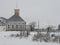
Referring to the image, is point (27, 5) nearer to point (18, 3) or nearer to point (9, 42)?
point (18, 3)

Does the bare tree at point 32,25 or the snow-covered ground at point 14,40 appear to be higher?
the bare tree at point 32,25

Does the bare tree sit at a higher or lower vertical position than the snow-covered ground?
higher

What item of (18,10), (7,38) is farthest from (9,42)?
(18,10)

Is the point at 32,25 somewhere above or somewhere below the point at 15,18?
below

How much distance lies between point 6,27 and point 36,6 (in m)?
0.59

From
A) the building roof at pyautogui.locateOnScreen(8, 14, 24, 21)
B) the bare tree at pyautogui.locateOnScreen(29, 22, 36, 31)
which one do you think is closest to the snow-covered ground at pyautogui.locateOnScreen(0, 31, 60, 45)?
the bare tree at pyautogui.locateOnScreen(29, 22, 36, 31)

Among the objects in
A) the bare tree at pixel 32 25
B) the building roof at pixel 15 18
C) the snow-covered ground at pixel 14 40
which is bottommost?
the snow-covered ground at pixel 14 40

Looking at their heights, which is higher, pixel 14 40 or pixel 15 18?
pixel 15 18

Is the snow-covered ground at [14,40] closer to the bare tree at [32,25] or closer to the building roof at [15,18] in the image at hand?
the bare tree at [32,25]

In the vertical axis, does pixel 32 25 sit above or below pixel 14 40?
above

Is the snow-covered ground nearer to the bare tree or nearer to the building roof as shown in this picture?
the bare tree

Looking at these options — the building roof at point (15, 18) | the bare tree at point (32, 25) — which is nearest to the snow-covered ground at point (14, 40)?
the bare tree at point (32, 25)

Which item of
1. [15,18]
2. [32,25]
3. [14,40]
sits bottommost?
[14,40]

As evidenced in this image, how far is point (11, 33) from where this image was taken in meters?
2.68
